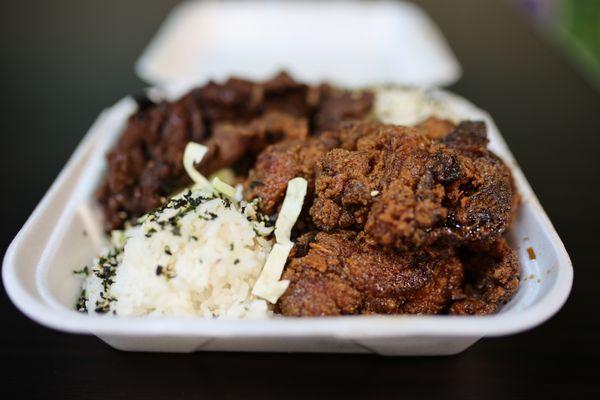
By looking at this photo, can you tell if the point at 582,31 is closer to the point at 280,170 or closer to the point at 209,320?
the point at 280,170

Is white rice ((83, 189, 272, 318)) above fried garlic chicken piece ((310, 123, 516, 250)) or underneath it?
underneath

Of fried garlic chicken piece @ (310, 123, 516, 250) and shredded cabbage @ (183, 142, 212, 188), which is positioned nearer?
fried garlic chicken piece @ (310, 123, 516, 250)

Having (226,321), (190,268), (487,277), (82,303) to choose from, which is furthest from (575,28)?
(82,303)

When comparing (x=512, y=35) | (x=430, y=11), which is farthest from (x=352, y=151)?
(x=430, y=11)

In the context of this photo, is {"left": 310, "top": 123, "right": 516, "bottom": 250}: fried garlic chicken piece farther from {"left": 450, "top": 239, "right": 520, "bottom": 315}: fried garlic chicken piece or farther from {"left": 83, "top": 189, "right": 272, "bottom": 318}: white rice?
{"left": 83, "top": 189, "right": 272, "bottom": 318}: white rice

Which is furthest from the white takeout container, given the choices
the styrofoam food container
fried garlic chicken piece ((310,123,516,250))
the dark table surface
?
fried garlic chicken piece ((310,123,516,250))

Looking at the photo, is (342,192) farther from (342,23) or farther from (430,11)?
(430,11)

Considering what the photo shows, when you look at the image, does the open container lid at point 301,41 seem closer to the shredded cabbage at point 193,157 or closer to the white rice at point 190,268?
the shredded cabbage at point 193,157
